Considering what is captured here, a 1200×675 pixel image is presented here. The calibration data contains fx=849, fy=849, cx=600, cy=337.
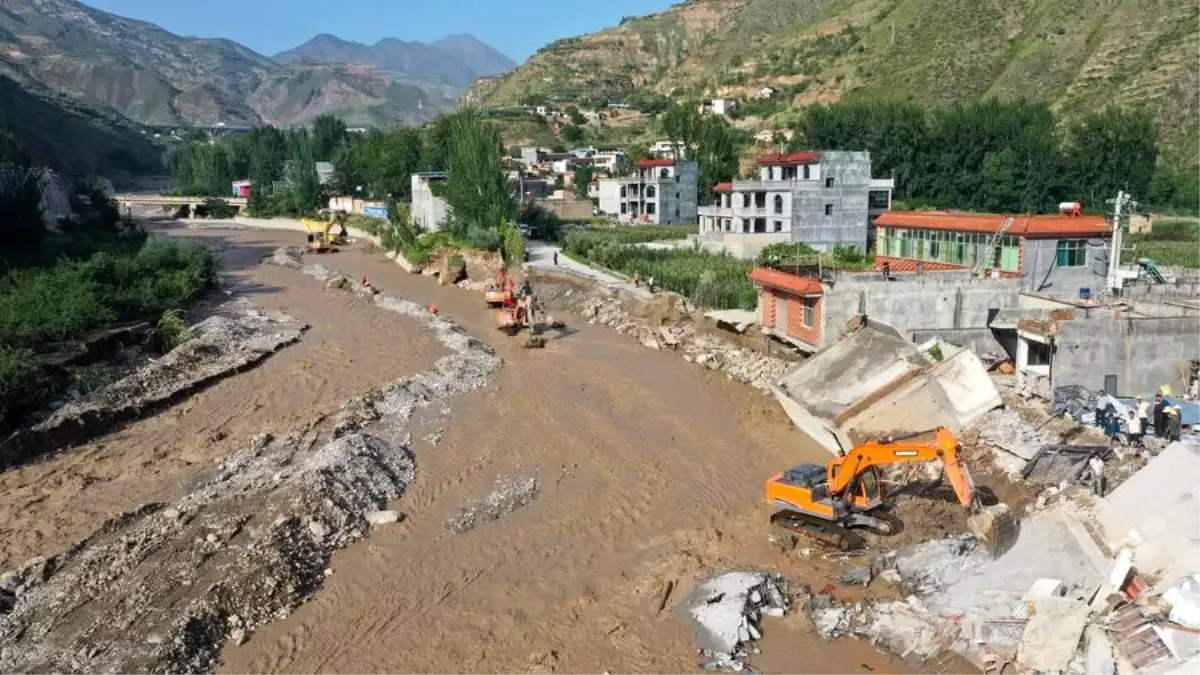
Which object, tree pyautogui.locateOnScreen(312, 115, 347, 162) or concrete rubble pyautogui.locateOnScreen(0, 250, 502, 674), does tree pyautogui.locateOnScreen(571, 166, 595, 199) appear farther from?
concrete rubble pyautogui.locateOnScreen(0, 250, 502, 674)

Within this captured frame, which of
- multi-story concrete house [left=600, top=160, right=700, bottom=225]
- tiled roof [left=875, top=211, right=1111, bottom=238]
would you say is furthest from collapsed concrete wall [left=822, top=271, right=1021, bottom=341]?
multi-story concrete house [left=600, top=160, right=700, bottom=225]

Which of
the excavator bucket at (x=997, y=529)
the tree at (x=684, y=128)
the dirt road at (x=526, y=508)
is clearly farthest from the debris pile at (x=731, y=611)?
the tree at (x=684, y=128)

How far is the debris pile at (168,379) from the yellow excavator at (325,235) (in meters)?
23.6

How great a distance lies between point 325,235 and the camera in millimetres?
57656

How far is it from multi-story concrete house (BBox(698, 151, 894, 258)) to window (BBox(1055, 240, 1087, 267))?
58.9ft

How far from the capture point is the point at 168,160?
426ft

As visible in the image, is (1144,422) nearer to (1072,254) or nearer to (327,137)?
(1072,254)

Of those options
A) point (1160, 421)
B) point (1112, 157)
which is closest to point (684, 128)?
point (1112, 157)

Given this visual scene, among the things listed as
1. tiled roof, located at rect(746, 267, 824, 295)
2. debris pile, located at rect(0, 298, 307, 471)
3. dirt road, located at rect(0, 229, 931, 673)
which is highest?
tiled roof, located at rect(746, 267, 824, 295)

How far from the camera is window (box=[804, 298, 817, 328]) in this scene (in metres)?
22.9

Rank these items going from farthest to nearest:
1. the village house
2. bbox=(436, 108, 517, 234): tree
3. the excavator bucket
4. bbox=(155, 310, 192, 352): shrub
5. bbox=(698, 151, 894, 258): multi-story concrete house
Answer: the village house < bbox=(436, 108, 517, 234): tree < bbox=(698, 151, 894, 258): multi-story concrete house < bbox=(155, 310, 192, 352): shrub < the excavator bucket

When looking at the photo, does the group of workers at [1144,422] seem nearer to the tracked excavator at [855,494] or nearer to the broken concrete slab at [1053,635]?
the tracked excavator at [855,494]

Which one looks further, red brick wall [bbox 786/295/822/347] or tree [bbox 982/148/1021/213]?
tree [bbox 982/148/1021/213]

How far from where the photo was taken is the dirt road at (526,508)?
11148 mm
